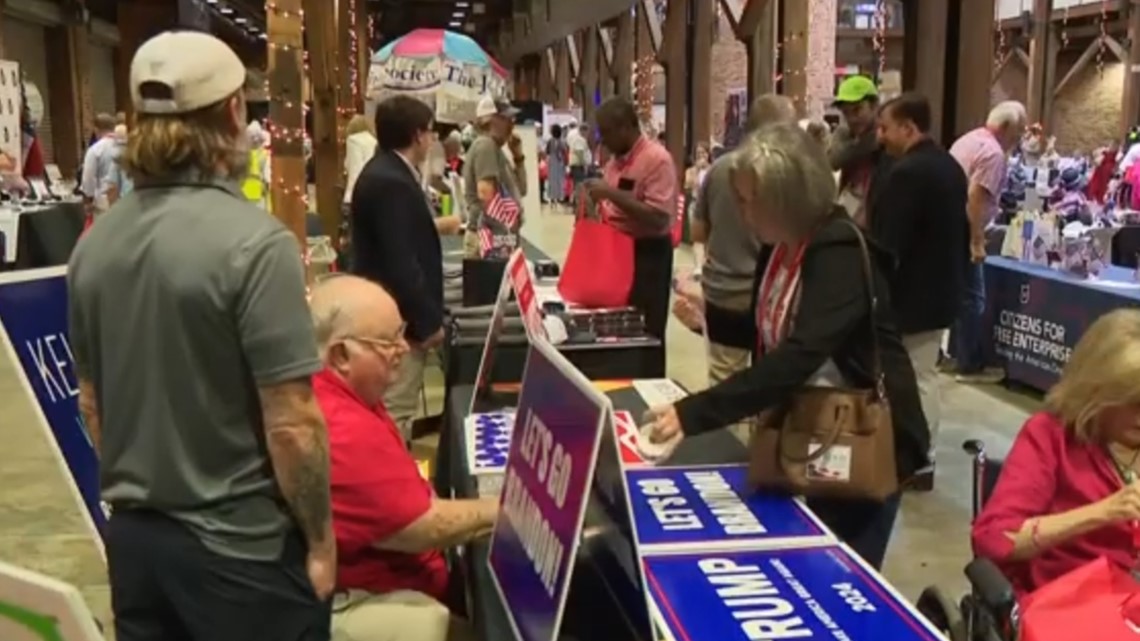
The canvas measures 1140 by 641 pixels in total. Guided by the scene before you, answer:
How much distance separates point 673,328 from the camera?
848cm

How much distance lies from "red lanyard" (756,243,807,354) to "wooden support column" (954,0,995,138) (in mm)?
6043

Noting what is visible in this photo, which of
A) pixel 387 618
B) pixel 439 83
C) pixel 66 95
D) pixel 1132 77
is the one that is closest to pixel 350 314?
pixel 387 618

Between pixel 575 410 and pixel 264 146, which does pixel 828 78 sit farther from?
pixel 575 410

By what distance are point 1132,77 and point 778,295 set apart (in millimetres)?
19209

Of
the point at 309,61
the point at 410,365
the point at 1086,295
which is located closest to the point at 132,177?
the point at 410,365

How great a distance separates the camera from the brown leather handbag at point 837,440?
6.93 feet

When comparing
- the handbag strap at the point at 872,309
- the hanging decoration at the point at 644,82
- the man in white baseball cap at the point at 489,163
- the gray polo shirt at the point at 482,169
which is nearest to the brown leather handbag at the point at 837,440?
the handbag strap at the point at 872,309

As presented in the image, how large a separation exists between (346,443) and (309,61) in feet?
17.8

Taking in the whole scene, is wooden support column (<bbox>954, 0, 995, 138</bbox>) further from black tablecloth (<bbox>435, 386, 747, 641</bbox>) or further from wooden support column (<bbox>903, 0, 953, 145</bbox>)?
black tablecloth (<bbox>435, 386, 747, 641</bbox>)

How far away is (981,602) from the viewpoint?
81.8 inches

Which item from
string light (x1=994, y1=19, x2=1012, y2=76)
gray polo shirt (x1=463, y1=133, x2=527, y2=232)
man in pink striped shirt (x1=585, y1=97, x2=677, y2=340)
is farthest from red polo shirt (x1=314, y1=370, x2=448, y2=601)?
string light (x1=994, y1=19, x2=1012, y2=76)

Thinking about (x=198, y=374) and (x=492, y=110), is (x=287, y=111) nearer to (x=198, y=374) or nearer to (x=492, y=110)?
(x=492, y=110)

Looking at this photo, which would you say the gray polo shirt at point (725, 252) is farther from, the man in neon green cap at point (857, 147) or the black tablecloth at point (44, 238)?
the black tablecloth at point (44, 238)

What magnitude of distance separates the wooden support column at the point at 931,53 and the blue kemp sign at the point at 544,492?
21.4 ft
